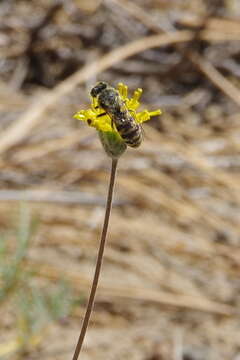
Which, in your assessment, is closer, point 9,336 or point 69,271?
point 9,336

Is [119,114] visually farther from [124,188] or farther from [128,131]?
[124,188]

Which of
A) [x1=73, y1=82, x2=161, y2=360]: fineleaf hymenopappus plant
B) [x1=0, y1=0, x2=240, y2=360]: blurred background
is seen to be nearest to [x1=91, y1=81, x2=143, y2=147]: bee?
[x1=73, y1=82, x2=161, y2=360]: fineleaf hymenopappus plant

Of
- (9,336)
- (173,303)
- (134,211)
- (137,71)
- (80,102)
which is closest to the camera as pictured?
(9,336)

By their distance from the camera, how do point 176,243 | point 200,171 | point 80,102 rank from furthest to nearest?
point 80,102, point 200,171, point 176,243

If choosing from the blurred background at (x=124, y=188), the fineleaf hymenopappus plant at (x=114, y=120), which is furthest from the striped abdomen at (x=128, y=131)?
the blurred background at (x=124, y=188)

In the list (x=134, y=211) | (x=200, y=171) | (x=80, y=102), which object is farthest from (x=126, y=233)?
Answer: (x=80, y=102)

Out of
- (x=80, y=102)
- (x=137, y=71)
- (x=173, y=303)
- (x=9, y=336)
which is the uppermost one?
(x=137, y=71)

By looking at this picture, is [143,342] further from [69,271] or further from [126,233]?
[126,233]

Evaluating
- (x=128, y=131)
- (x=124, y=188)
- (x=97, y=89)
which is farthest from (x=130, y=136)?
(x=124, y=188)
